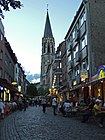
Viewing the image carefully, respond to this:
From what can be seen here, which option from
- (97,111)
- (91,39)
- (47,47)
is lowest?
(97,111)

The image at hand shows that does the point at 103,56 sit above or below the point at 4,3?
above

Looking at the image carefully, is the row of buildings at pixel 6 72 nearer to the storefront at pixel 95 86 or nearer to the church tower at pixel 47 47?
the storefront at pixel 95 86

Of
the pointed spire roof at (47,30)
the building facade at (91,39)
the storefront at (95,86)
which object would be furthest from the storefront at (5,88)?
the pointed spire roof at (47,30)

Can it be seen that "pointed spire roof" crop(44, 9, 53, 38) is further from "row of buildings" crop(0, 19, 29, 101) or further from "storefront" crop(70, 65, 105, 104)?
"storefront" crop(70, 65, 105, 104)

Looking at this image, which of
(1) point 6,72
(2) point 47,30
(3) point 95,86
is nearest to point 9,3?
(3) point 95,86

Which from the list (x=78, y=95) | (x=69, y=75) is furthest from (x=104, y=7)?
(x=69, y=75)

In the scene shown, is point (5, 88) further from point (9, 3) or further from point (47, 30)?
point (47, 30)

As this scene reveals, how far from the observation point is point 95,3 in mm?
35625

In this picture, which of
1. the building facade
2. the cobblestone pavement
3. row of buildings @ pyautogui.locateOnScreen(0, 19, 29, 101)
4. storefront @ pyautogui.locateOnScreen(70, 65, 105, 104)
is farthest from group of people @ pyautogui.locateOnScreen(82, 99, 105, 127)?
the building facade

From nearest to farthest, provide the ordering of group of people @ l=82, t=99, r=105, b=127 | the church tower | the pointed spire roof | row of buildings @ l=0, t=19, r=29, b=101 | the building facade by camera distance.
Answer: group of people @ l=82, t=99, r=105, b=127
row of buildings @ l=0, t=19, r=29, b=101
the building facade
the pointed spire roof
the church tower

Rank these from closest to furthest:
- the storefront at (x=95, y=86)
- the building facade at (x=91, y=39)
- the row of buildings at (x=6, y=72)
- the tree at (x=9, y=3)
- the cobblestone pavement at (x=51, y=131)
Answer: the tree at (x=9, y=3) → the cobblestone pavement at (x=51, y=131) → the storefront at (x=95, y=86) → the row of buildings at (x=6, y=72) → the building facade at (x=91, y=39)

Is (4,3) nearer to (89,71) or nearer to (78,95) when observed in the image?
(89,71)

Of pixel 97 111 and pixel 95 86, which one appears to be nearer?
pixel 97 111

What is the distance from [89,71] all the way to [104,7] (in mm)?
9925
